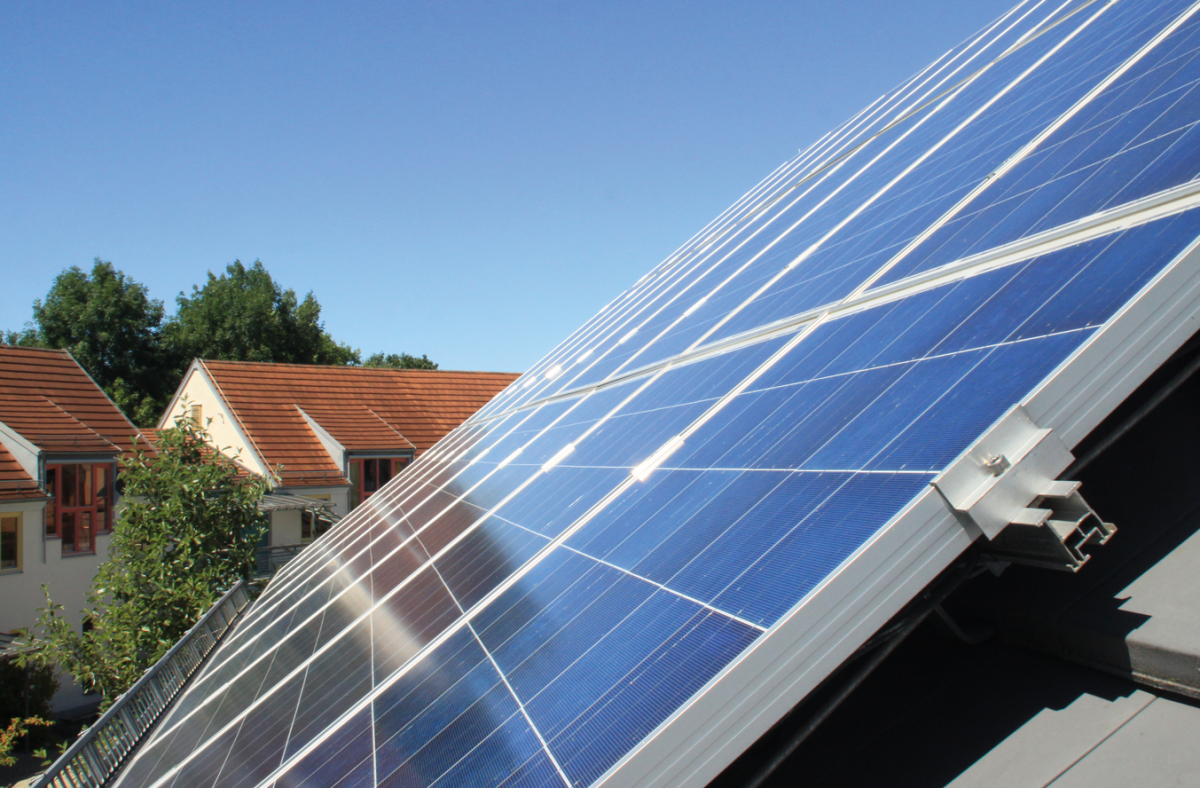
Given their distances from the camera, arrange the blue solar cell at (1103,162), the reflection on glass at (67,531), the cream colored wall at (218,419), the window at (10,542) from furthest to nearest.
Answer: the cream colored wall at (218,419) → the reflection on glass at (67,531) → the window at (10,542) → the blue solar cell at (1103,162)

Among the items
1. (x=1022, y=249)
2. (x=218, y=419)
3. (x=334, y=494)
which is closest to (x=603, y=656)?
(x=1022, y=249)

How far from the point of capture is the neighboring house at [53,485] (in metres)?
29.2

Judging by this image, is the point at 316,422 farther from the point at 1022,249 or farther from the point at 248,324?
the point at 248,324

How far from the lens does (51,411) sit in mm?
33875

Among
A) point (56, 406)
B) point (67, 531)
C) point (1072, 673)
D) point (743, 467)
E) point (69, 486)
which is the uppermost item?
point (56, 406)

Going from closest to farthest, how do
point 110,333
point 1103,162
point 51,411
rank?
point 1103,162, point 51,411, point 110,333

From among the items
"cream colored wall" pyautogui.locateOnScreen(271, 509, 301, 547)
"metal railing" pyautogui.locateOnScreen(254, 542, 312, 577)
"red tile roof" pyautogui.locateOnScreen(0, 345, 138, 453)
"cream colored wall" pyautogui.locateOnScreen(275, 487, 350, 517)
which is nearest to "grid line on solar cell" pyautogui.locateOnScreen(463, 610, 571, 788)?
"metal railing" pyautogui.locateOnScreen(254, 542, 312, 577)

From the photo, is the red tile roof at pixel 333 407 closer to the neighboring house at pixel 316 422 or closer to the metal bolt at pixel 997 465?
the neighboring house at pixel 316 422

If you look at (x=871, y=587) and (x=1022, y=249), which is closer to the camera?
(x=871, y=587)

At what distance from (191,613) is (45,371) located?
24.9 meters

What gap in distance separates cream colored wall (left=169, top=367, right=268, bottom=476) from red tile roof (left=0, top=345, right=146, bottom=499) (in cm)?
362

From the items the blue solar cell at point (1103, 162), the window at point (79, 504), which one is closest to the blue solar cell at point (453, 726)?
the blue solar cell at point (1103, 162)

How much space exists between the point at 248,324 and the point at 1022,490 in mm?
88573

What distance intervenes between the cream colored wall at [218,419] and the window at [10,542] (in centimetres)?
867
